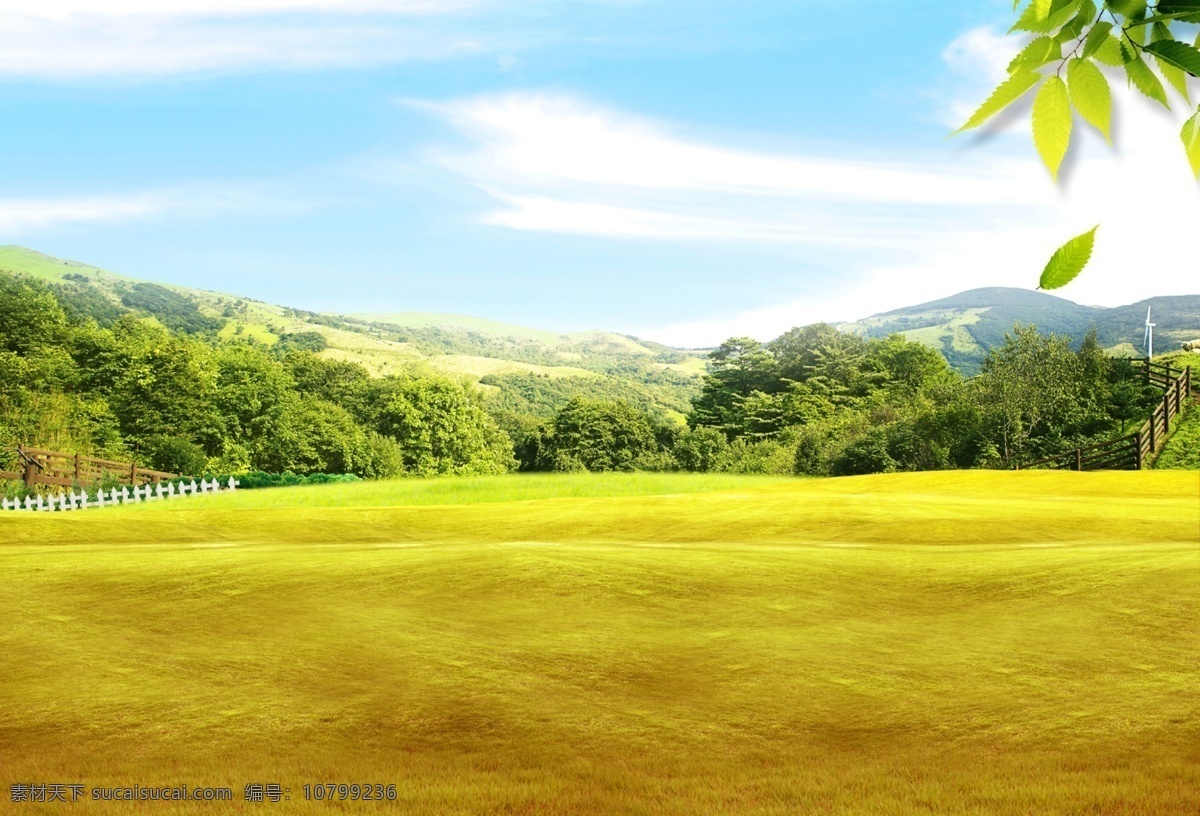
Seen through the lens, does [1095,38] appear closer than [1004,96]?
No

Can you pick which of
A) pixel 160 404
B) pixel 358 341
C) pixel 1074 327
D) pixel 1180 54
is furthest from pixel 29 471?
pixel 1074 327

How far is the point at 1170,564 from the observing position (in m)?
10.9

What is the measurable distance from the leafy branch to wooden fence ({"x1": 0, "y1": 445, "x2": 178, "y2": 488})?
32809 mm

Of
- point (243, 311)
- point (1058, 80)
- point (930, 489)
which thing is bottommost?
point (930, 489)

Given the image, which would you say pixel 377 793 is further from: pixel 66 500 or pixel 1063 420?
pixel 1063 420

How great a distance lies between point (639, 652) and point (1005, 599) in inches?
174

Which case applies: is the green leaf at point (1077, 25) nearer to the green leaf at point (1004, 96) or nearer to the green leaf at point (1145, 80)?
the green leaf at point (1145, 80)

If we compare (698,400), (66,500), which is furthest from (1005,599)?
(698,400)

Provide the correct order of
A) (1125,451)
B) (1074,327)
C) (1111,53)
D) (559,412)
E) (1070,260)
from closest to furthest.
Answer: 1. (1070,260)
2. (1111,53)
3. (1125,451)
4. (559,412)
5. (1074,327)

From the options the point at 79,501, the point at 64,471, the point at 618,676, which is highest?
the point at 64,471

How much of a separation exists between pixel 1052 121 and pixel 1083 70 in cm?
16

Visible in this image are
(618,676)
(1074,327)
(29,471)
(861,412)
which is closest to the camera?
(618,676)

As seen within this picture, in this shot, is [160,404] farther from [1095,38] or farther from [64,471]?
[1095,38]

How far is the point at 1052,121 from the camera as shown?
1868mm
